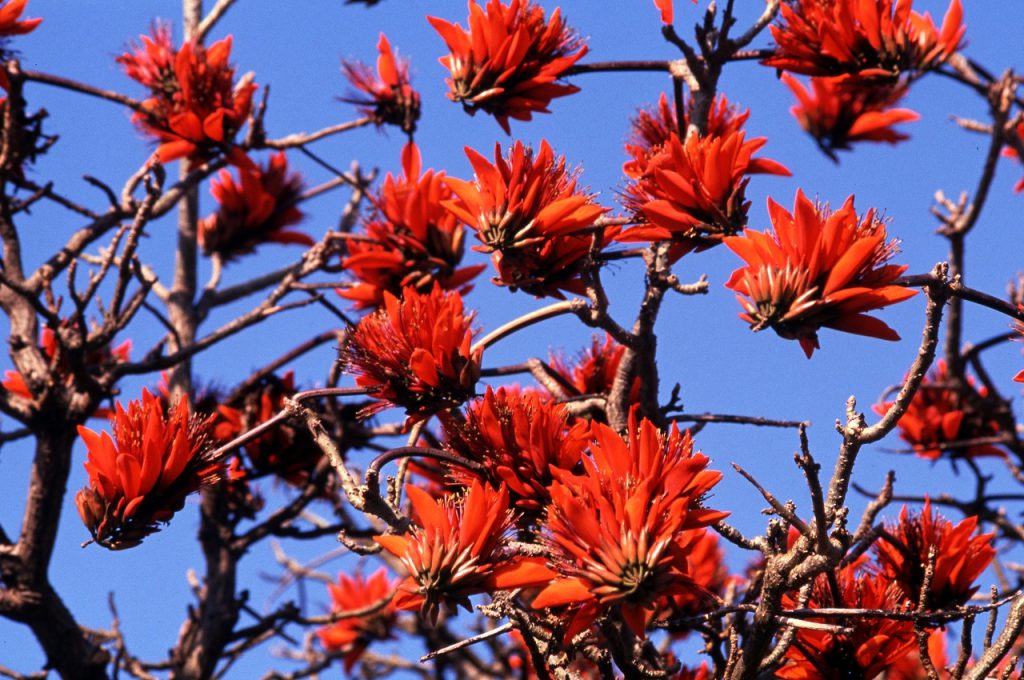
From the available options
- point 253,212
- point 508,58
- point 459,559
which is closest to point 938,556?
point 459,559

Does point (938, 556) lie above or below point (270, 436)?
below

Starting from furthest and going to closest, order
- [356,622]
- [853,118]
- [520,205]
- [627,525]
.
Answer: [356,622], [853,118], [520,205], [627,525]

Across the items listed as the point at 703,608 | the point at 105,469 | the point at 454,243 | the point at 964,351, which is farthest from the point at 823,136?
the point at 105,469

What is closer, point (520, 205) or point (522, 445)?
point (522, 445)

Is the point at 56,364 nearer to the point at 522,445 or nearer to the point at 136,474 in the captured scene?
the point at 136,474

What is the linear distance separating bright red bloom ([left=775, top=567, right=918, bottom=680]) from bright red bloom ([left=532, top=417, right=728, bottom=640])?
0.52 m

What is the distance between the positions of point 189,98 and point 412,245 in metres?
0.87

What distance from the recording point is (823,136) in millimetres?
4809

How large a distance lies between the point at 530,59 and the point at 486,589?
137cm

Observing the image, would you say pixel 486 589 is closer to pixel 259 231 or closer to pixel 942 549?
pixel 942 549

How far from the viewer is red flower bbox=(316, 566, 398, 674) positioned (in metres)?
5.47

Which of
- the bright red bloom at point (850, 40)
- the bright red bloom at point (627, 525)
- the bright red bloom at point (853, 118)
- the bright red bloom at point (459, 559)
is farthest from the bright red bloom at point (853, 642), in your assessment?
the bright red bloom at point (853, 118)

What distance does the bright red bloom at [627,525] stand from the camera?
189cm

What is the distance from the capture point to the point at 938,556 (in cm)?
259
